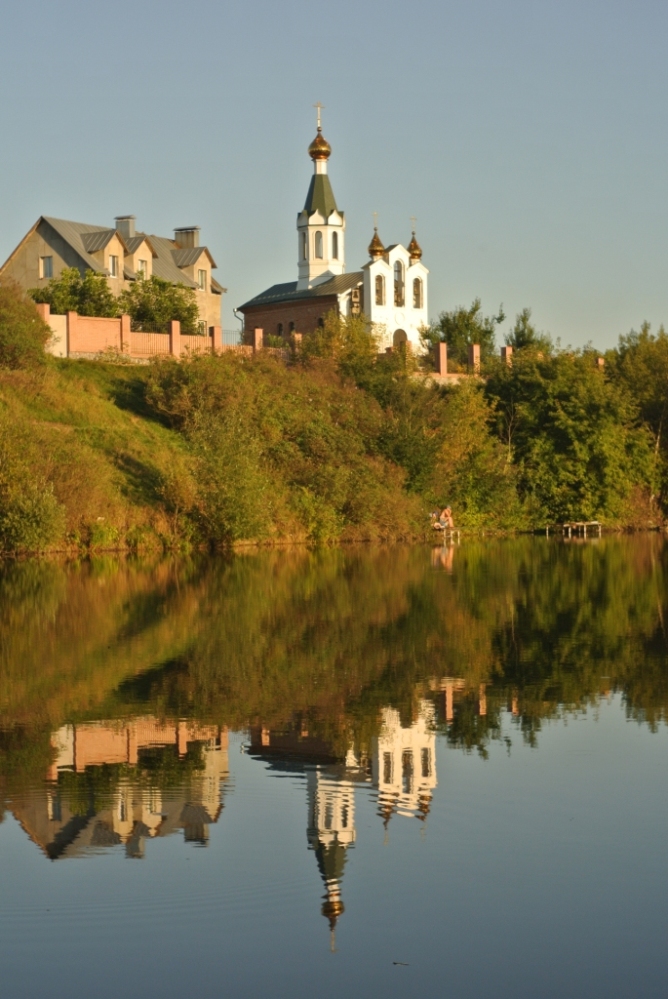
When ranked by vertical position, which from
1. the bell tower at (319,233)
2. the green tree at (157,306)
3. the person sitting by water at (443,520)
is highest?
the bell tower at (319,233)

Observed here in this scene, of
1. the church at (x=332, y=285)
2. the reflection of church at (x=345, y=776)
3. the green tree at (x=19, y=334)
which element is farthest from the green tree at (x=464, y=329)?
the reflection of church at (x=345, y=776)

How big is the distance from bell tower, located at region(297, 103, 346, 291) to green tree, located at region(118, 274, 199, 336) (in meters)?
22.5

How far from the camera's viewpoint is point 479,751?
38.5 feet

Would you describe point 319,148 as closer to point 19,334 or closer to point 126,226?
point 126,226

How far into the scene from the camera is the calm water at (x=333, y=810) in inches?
276

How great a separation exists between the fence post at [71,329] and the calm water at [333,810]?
2928 cm

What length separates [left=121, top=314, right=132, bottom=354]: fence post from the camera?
4981 cm

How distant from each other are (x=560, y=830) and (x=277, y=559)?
27590mm

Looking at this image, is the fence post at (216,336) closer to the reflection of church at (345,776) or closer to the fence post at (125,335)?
the fence post at (125,335)

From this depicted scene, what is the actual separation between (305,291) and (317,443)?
31.2 meters

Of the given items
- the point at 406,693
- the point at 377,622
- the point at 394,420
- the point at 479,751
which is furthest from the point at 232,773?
the point at 394,420

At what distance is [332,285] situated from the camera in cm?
7500

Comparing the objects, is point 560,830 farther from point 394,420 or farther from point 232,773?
point 394,420

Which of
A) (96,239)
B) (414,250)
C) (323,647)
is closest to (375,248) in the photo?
(414,250)
